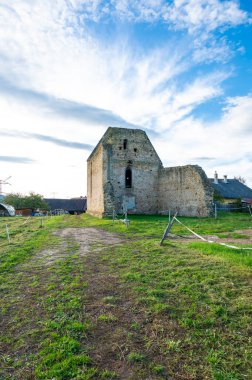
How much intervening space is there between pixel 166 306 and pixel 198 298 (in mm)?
668

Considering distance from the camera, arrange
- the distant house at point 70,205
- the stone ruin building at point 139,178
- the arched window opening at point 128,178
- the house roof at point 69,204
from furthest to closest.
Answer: the house roof at point 69,204, the distant house at point 70,205, the arched window opening at point 128,178, the stone ruin building at point 139,178

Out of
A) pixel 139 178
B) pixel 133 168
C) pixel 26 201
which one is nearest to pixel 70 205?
pixel 26 201

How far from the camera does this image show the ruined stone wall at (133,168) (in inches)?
1010

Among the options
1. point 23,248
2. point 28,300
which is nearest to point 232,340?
point 28,300

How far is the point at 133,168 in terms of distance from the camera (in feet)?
86.4

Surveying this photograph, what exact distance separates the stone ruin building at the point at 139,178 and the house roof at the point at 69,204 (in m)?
31.9

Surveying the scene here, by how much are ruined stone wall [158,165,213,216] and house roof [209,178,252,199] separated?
14264 millimetres

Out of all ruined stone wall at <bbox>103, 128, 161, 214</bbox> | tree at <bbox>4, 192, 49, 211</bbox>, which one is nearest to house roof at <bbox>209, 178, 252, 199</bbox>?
ruined stone wall at <bbox>103, 128, 161, 214</bbox>

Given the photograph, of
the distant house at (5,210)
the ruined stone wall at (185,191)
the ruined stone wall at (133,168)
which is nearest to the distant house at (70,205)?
the distant house at (5,210)

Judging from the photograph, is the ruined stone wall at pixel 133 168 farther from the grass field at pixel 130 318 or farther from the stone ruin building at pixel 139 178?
the grass field at pixel 130 318

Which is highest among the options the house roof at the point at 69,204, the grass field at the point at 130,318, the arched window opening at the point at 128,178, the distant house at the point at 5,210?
the arched window opening at the point at 128,178

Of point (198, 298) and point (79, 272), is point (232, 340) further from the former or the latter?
point (79, 272)

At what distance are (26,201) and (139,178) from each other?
37.3 metres

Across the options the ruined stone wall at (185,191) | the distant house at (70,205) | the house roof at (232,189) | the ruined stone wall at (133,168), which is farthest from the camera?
the distant house at (70,205)
